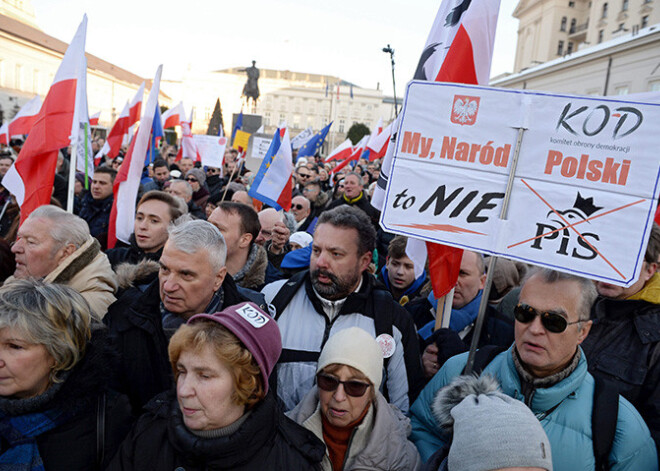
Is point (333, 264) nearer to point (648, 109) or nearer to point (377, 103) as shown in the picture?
point (648, 109)

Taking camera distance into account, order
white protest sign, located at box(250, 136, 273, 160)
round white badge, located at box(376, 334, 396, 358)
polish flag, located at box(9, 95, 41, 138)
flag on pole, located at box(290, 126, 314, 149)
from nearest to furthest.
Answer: round white badge, located at box(376, 334, 396, 358) → polish flag, located at box(9, 95, 41, 138) → white protest sign, located at box(250, 136, 273, 160) → flag on pole, located at box(290, 126, 314, 149)

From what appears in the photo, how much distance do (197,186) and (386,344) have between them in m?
6.01

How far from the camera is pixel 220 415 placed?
1702mm

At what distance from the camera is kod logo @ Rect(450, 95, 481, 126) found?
7.62 ft

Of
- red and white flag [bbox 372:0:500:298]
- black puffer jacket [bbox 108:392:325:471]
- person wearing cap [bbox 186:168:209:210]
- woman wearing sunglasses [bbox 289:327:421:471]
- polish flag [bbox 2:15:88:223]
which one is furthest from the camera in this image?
person wearing cap [bbox 186:168:209:210]

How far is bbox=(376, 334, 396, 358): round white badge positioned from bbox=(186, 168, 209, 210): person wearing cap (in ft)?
19.1

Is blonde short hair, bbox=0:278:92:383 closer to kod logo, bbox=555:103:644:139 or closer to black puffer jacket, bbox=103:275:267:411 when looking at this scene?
black puffer jacket, bbox=103:275:267:411

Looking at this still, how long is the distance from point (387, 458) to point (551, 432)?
2.08 feet

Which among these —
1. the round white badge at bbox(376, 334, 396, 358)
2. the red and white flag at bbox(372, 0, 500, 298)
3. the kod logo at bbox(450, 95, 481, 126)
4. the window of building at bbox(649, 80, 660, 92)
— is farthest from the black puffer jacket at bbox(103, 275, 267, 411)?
the window of building at bbox(649, 80, 660, 92)

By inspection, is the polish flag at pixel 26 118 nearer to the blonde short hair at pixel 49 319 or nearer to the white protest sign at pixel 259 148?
the white protest sign at pixel 259 148

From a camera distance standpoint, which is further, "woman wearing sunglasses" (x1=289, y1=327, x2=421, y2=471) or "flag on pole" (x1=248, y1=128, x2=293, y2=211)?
"flag on pole" (x1=248, y1=128, x2=293, y2=211)

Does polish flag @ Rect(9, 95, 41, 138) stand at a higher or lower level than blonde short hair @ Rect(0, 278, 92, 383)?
higher

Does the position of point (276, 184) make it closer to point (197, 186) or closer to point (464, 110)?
point (197, 186)

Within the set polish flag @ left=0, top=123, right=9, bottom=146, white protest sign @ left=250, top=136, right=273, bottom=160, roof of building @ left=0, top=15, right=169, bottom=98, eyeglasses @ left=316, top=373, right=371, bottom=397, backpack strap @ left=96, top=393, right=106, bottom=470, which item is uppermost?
roof of building @ left=0, top=15, right=169, bottom=98
